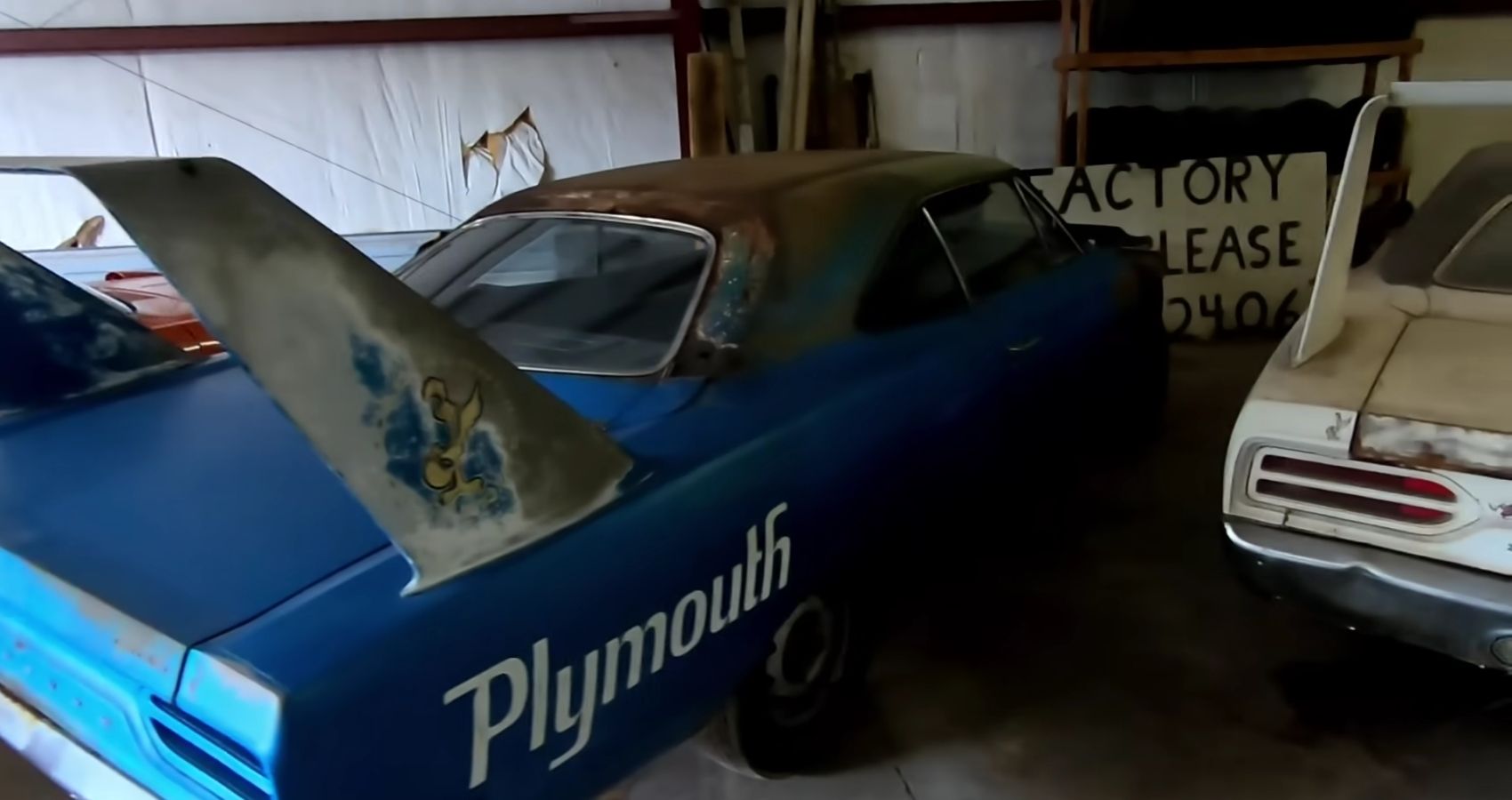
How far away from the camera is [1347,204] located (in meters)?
2.27

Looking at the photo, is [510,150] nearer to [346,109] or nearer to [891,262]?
[346,109]

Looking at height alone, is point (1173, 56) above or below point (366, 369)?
above

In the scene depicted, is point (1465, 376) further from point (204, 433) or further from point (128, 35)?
point (128, 35)

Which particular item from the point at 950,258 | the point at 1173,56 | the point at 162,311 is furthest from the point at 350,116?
the point at 1173,56

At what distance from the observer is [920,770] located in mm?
2252

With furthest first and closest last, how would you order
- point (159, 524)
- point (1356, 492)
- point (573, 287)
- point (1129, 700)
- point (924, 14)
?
point (924, 14) → point (1129, 700) → point (573, 287) → point (1356, 492) → point (159, 524)

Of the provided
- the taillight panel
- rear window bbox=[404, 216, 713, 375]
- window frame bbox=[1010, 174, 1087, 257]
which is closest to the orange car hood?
rear window bbox=[404, 216, 713, 375]

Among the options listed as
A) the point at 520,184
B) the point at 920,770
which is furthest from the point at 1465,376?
the point at 520,184

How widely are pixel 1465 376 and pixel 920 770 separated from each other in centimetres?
135

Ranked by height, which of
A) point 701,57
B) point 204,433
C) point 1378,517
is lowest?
point 1378,517

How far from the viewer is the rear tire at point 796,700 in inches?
82.7

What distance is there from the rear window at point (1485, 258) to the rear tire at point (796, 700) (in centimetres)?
171

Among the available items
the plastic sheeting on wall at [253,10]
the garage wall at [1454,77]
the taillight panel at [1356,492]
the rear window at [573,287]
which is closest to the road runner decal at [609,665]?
the rear window at [573,287]

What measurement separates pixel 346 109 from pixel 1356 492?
4758 mm
